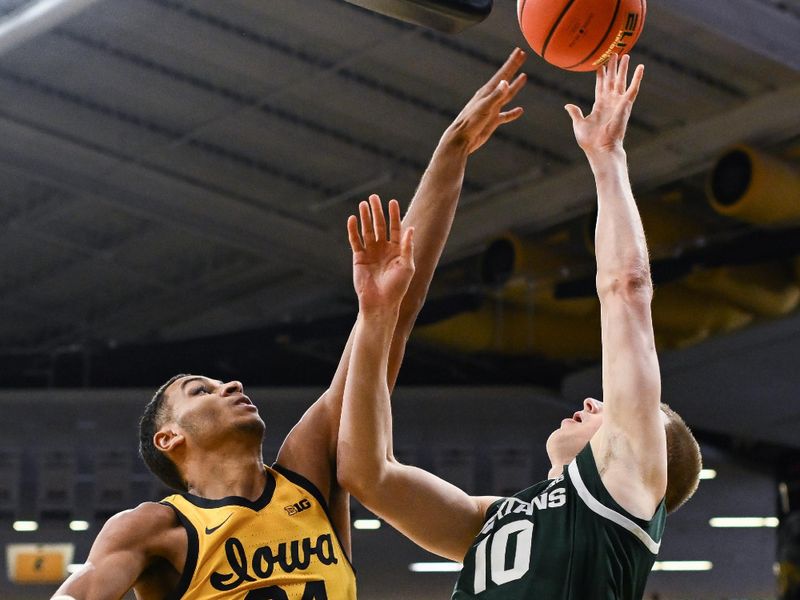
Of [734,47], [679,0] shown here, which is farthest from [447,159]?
[734,47]

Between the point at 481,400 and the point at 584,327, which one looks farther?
the point at 481,400

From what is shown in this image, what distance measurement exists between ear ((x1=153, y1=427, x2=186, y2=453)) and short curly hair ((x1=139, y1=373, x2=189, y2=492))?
0.8 inches

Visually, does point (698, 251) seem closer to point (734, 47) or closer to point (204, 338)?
point (734, 47)

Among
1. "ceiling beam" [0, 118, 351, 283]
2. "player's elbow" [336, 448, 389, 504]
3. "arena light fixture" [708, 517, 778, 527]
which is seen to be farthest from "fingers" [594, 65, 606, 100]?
"arena light fixture" [708, 517, 778, 527]

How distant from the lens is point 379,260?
127 inches

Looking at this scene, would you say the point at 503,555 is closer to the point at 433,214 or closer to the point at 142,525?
the point at 142,525

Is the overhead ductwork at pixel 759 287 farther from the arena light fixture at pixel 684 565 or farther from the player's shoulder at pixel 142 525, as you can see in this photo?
the player's shoulder at pixel 142 525

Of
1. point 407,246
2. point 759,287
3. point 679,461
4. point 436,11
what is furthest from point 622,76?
point 759,287

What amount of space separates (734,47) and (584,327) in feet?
14.4

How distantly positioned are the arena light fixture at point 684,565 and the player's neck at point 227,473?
1162 centimetres

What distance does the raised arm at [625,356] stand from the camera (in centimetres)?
296

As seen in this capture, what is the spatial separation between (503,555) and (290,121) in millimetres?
7700

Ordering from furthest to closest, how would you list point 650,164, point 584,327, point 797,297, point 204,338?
point 204,338
point 584,327
point 797,297
point 650,164

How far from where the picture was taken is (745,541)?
1451 cm
